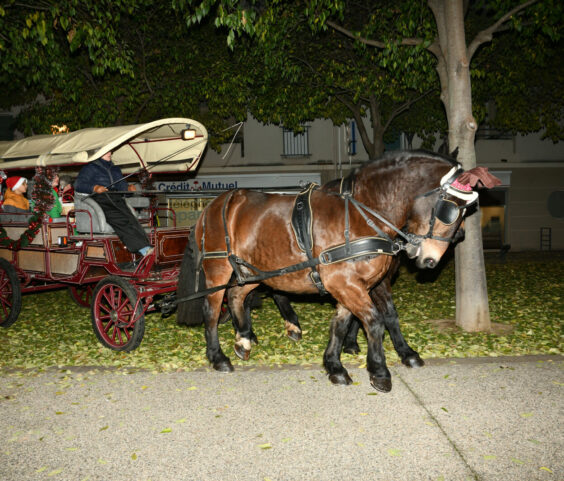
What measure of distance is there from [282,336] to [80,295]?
15.3 feet

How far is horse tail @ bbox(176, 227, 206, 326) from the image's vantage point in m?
5.68

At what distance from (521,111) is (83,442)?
46.2 ft

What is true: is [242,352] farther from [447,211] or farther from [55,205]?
[55,205]

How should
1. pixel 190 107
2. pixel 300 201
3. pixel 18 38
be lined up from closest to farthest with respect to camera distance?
1. pixel 300 201
2. pixel 18 38
3. pixel 190 107

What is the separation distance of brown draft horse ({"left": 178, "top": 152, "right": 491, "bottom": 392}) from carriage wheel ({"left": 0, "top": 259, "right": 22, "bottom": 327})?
3.56 metres

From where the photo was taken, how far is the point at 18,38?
8.02 m

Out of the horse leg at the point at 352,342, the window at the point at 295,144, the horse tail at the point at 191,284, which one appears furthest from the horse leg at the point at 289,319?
the window at the point at 295,144

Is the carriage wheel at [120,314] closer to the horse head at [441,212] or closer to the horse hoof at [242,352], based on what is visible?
the horse hoof at [242,352]

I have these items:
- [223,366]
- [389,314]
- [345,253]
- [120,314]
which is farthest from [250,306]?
[345,253]

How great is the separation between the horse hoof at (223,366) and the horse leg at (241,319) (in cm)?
42

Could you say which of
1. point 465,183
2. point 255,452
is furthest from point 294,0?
point 255,452

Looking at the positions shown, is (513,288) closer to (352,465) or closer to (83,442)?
(352,465)

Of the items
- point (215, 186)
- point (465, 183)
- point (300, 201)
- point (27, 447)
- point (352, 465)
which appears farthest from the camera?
point (215, 186)

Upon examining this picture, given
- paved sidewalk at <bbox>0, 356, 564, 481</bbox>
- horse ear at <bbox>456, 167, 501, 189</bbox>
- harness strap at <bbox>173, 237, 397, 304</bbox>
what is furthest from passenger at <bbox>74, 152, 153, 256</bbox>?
horse ear at <bbox>456, 167, 501, 189</bbox>
